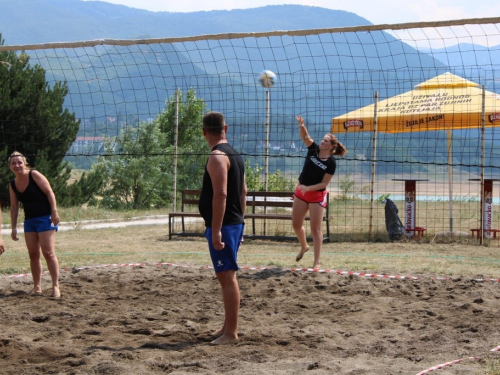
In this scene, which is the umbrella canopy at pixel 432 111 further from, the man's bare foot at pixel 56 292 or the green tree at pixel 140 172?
the green tree at pixel 140 172

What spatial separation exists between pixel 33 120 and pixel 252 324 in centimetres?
1401

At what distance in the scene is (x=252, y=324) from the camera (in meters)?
5.80

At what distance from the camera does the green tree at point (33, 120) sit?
17.9 metres

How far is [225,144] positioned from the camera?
5.10 m

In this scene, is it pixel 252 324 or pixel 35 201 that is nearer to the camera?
pixel 252 324

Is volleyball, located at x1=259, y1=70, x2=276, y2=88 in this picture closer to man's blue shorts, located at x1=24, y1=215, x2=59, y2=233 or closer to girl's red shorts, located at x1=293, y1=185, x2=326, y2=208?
girl's red shorts, located at x1=293, y1=185, x2=326, y2=208

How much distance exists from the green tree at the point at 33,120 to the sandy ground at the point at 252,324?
34.9ft

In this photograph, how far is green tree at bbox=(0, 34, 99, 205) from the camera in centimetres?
1791

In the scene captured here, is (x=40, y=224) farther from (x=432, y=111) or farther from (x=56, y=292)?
(x=432, y=111)

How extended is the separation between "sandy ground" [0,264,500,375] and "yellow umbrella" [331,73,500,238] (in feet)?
16.7

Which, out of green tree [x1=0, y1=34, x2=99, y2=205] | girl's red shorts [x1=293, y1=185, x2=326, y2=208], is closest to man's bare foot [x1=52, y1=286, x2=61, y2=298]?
girl's red shorts [x1=293, y1=185, x2=326, y2=208]

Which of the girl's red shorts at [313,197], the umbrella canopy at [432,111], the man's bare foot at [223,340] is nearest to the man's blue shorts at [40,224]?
the man's bare foot at [223,340]

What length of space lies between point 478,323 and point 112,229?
9.83 meters

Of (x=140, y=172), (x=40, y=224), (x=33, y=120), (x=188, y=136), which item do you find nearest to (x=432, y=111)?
(x=40, y=224)
